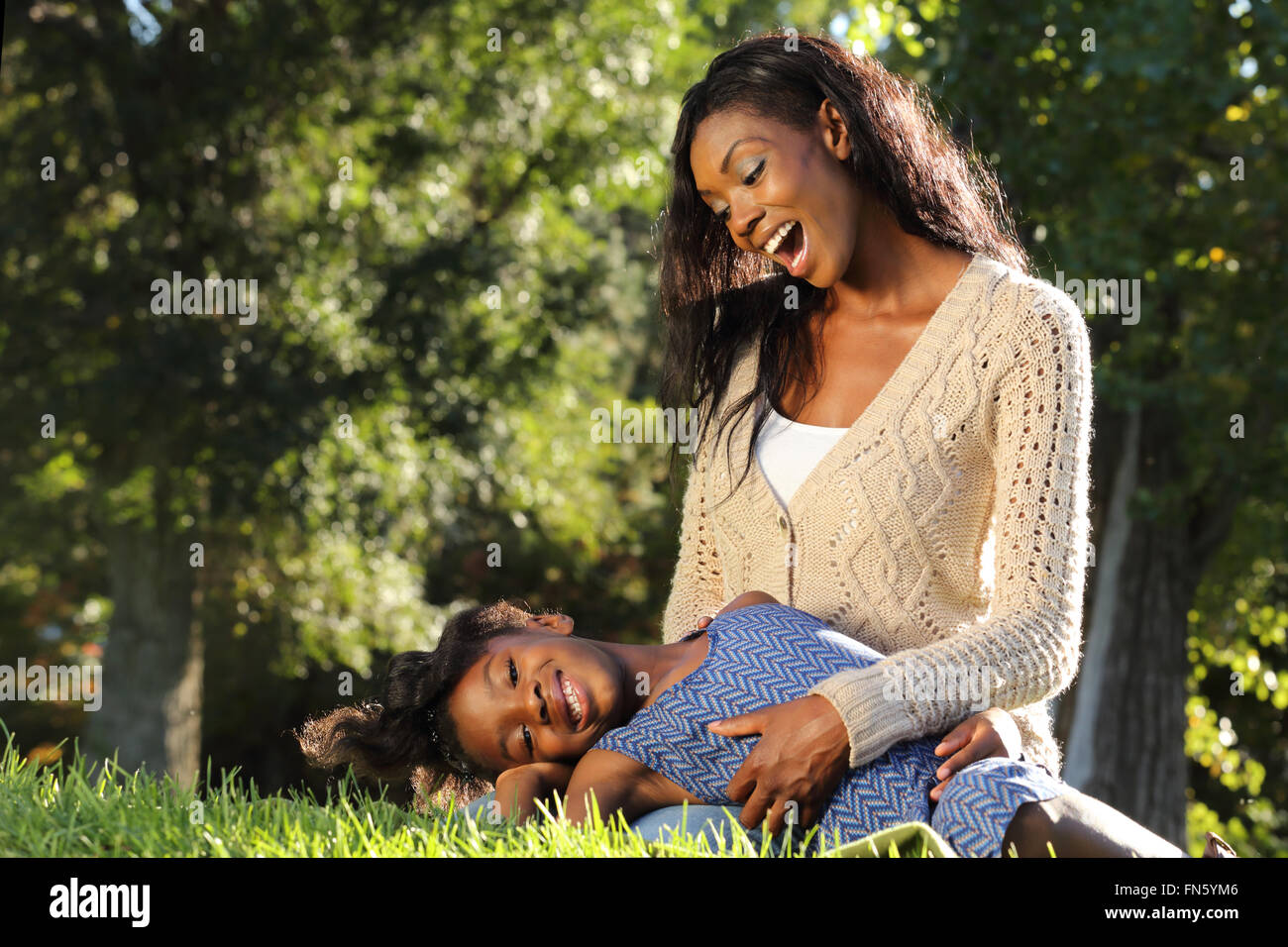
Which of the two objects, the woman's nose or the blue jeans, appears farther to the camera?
the woman's nose

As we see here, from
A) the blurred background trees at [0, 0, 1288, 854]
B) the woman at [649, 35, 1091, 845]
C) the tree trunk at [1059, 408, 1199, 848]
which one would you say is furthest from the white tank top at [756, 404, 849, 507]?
the tree trunk at [1059, 408, 1199, 848]

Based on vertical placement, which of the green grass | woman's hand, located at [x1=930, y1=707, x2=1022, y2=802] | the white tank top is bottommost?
the green grass

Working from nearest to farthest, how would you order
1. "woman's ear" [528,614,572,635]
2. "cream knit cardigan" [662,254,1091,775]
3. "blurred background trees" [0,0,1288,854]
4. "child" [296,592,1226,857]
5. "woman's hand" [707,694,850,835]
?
"child" [296,592,1226,857] < "woman's hand" [707,694,850,835] < "cream knit cardigan" [662,254,1091,775] < "woman's ear" [528,614,572,635] < "blurred background trees" [0,0,1288,854]

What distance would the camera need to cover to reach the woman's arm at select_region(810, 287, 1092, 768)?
2186 millimetres

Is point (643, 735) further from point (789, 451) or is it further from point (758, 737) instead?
point (789, 451)

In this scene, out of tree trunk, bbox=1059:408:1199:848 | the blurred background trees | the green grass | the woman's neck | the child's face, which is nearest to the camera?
the green grass

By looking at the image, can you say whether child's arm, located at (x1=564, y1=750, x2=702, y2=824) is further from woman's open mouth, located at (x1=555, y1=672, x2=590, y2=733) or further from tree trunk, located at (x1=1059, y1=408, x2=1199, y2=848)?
tree trunk, located at (x1=1059, y1=408, x2=1199, y2=848)

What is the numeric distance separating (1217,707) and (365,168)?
7345 millimetres

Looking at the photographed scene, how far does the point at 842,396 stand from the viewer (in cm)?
285

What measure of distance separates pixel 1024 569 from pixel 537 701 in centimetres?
102

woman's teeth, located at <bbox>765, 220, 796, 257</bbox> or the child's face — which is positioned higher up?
woman's teeth, located at <bbox>765, 220, 796, 257</bbox>

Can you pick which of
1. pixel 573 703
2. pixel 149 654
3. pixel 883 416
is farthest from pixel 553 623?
pixel 149 654

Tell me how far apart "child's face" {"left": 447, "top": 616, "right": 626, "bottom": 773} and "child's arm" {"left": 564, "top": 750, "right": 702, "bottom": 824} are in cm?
28

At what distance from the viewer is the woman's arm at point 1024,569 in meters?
2.19
